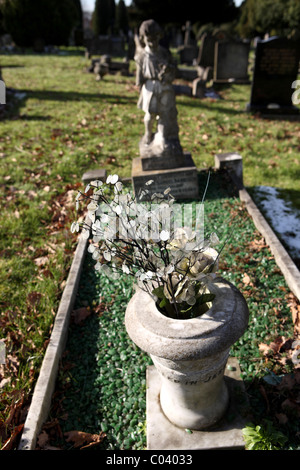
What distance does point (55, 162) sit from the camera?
24.8 feet

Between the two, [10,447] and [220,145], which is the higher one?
[220,145]

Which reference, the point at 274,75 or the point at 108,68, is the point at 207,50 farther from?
the point at 274,75

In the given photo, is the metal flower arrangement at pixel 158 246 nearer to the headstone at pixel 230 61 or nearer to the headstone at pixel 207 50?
the headstone at pixel 230 61

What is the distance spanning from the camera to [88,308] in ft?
12.8

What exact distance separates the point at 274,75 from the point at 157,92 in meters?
6.30

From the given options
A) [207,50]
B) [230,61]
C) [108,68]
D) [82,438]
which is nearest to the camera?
[82,438]

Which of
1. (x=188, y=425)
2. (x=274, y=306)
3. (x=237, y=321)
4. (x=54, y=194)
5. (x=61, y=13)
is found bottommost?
(x=188, y=425)

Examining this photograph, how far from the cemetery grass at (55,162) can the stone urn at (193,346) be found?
1.42 metres

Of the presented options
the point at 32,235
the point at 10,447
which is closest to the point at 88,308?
the point at 10,447

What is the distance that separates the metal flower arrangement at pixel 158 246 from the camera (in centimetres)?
190

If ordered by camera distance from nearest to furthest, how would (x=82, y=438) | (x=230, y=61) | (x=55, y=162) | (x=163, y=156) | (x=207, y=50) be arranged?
(x=82, y=438) < (x=163, y=156) < (x=55, y=162) < (x=230, y=61) < (x=207, y=50)

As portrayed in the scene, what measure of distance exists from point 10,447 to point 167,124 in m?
4.85

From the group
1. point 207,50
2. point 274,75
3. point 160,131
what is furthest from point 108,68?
point 160,131
